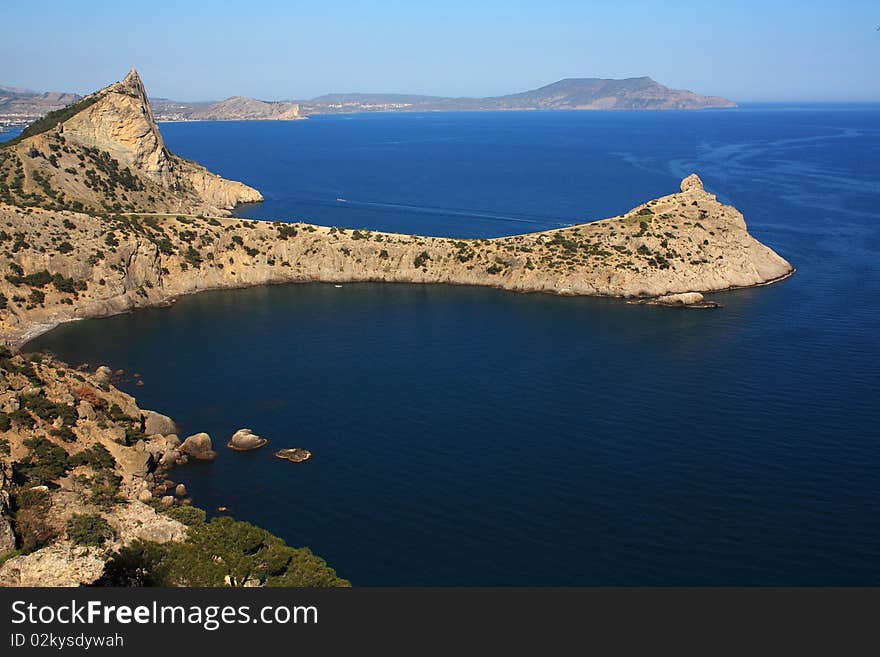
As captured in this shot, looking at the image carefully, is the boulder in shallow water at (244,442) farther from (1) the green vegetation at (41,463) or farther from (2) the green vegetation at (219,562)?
(2) the green vegetation at (219,562)

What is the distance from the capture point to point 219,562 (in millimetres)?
40281

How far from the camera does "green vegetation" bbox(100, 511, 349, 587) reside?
3753 cm

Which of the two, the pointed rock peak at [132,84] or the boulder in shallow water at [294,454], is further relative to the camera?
the pointed rock peak at [132,84]

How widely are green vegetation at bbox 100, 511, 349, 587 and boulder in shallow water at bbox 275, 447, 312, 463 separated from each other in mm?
17225

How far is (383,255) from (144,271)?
38.7 meters

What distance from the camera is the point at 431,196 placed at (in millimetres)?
198625

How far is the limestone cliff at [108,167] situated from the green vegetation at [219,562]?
96700 mm

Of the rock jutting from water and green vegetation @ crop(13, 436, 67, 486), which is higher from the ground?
the rock jutting from water

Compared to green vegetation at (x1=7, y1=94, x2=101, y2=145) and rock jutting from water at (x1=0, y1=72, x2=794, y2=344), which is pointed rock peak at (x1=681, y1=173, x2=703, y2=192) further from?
green vegetation at (x1=7, y1=94, x2=101, y2=145)

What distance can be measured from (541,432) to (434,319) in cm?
4098

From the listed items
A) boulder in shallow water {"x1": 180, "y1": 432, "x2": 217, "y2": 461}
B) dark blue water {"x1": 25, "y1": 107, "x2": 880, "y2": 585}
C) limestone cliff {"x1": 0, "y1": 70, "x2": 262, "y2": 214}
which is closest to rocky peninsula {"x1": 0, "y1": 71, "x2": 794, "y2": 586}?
boulder in shallow water {"x1": 180, "y1": 432, "x2": 217, "y2": 461}

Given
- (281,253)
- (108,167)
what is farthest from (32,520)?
(108,167)

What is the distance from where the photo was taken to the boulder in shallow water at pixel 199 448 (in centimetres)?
6431

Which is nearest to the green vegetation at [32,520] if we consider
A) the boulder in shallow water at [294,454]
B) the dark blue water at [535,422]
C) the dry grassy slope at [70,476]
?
the dry grassy slope at [70,476]
